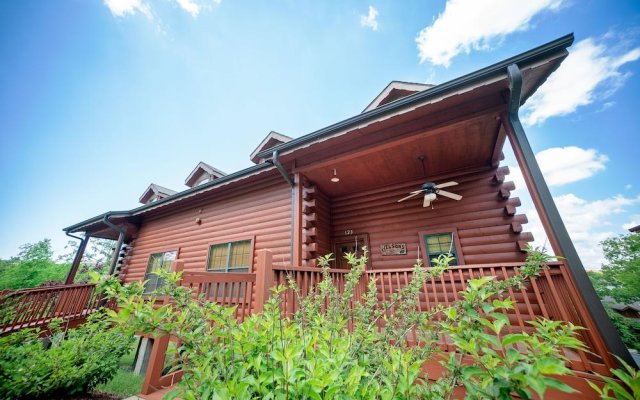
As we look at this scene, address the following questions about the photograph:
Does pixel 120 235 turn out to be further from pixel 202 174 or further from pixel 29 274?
pixel 29 274

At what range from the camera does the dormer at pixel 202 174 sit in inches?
364

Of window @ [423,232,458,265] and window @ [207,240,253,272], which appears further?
window @ [207,240,253,272]

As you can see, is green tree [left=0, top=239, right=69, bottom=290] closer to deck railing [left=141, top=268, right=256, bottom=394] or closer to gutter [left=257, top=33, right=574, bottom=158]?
deck railing [left=141, top=268, right=256, bottom=394]

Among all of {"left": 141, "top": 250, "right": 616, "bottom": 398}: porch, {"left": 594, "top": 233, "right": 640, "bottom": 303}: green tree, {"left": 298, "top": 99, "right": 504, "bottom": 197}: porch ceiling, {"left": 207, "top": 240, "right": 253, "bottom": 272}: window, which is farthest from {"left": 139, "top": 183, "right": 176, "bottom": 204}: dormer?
{"left": 594, "top": 233, "right": 640, "bottom": 303}: green tree

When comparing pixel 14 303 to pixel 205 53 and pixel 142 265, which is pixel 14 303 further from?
pixel 205 53

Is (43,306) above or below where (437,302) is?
below

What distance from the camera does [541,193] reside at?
294cm

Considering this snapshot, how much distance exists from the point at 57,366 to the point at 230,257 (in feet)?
11.6

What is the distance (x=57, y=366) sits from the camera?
3.12 metres

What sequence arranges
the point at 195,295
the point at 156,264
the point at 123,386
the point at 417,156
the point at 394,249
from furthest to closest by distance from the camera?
1. the point at 156,264
2. the point at 394,249
3. the point at 123,386
4. the point at 417,156
5. the point at 195,295

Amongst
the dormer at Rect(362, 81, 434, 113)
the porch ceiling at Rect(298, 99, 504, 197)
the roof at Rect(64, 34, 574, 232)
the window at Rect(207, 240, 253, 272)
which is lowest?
the window at Rect(207, 240, 253, 272)

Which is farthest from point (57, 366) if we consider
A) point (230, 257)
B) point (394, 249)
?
point (394, 249)

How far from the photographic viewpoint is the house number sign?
5.62m

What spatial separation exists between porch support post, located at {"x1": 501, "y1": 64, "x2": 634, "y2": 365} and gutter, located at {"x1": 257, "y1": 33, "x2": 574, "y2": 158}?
181mm
